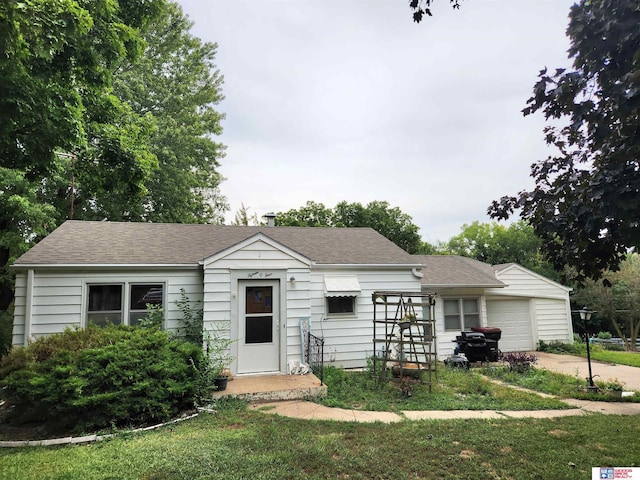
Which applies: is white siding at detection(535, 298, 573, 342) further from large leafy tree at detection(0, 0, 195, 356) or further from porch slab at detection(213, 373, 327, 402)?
large leafy tree at detection(0, 0, 195, 356)

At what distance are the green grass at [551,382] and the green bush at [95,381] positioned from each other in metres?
7.39

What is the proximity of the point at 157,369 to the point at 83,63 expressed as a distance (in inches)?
198

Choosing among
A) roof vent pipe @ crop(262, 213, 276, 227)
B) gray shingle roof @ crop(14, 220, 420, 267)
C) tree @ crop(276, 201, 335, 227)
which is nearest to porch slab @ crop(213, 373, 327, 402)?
gray shingle roof @ crop(14, 220, 420, 267)

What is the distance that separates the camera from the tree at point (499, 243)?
33.0 meters

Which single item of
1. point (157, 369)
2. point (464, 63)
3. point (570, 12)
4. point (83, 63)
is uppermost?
point (464, 63)

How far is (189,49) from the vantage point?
20.0 meters

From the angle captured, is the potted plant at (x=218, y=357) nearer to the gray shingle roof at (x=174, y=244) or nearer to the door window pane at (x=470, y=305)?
the gray shingle roof at (x=174, y=244)

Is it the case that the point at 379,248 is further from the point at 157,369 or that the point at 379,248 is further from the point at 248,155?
the point at 248,155

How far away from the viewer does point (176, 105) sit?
18812 millimetres

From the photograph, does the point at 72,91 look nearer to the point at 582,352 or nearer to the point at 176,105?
the point at 176,105

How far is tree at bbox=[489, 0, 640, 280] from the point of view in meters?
3.35

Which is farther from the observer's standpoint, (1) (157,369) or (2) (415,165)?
(2) (415,165)

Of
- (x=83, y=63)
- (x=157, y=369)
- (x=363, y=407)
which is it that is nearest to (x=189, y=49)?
(x=83, y=63)

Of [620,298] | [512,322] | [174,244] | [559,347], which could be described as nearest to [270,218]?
[174,244]
